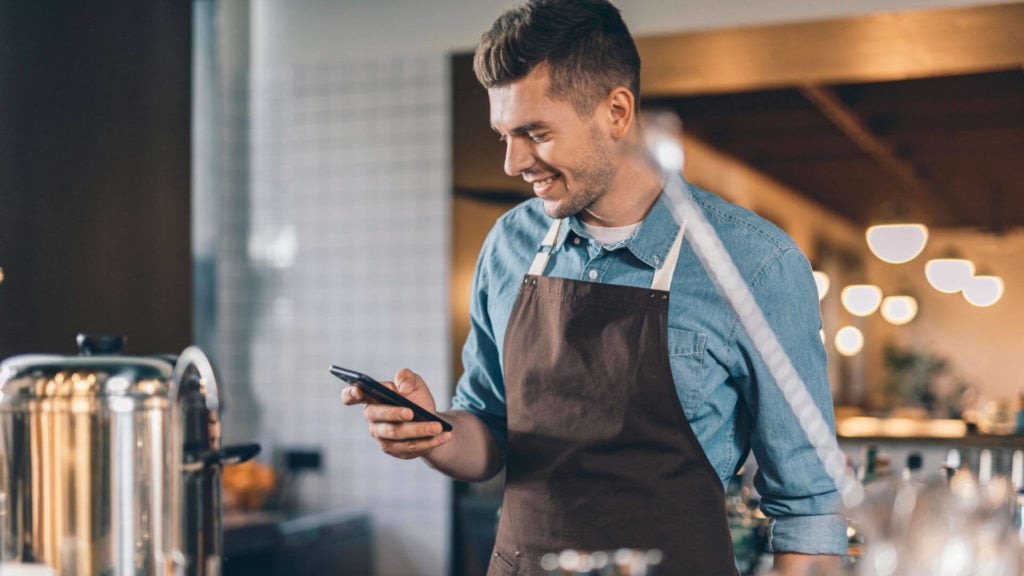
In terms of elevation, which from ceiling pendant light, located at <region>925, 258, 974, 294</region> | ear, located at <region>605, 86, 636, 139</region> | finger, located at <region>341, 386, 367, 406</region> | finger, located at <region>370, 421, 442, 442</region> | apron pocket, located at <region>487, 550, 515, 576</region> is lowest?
apron pocket, located at <region>487, 550, 515, 576</region>

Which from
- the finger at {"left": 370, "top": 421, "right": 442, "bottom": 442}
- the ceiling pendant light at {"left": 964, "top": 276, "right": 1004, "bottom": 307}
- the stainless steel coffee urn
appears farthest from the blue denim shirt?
the ceiling pendant light at {"left": 964, "top": 276, "right": 1004, "bottom": 307}

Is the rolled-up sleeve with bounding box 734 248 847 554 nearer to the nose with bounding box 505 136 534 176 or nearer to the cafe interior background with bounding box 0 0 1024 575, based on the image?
the nose with bounding box 505 136 534 176

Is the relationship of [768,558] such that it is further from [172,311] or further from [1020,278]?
[1020,278]

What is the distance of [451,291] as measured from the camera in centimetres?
436

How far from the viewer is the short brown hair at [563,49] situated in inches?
67.7

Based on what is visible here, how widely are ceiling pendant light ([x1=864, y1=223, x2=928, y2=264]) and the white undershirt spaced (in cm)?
599

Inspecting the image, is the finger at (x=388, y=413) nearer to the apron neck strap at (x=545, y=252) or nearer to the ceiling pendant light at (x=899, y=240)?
the apron neck strap at (x=545, y=252)

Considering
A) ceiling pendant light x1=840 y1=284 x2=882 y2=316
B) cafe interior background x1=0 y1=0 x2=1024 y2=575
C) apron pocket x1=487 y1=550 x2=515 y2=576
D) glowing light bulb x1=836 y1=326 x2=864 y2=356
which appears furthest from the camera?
glowing light bulb x1=836 y1=326 x2=864 y2=356

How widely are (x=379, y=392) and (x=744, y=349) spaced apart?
56 centimetres

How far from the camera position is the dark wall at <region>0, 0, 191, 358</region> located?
6.57 feet

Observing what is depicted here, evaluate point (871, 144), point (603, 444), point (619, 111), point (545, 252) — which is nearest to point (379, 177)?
point (545, 252)

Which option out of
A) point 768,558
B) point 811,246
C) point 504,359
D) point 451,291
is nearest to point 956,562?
point 504,359

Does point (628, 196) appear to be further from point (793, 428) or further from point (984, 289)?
point (984, 289)

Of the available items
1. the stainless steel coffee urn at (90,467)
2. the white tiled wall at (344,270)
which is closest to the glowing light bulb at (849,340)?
the white tiled wall at (344,270)
